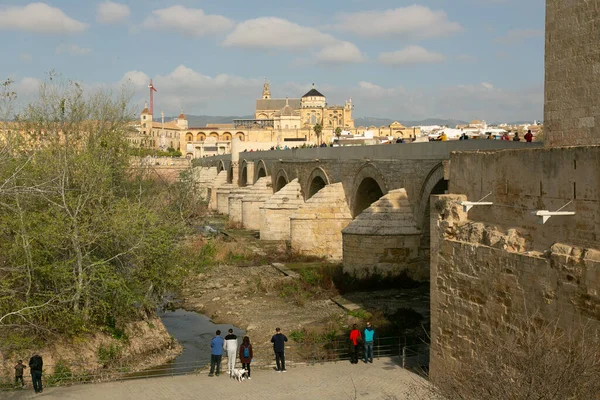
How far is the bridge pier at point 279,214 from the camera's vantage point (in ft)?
84.5

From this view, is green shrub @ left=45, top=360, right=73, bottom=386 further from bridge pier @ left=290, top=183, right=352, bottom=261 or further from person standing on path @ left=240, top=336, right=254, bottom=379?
bridge pier @ left=290, top=183, right=352, bottom=261

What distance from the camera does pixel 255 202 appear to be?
3141cm

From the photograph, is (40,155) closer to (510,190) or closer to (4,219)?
(4,219)

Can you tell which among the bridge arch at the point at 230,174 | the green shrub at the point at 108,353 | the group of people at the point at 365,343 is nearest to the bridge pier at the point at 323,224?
the green shrub at the point at 108,353

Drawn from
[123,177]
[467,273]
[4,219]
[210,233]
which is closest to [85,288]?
→ [4,219]

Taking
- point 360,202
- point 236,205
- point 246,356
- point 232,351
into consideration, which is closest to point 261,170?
point 236,205

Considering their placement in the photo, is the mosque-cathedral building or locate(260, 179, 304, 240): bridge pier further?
the mosque-cathedral building

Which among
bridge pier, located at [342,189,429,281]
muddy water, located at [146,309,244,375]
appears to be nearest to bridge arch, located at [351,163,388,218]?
bridge pier, located at [342,189,429,281]

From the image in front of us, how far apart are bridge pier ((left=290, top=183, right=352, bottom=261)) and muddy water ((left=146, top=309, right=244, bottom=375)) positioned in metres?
6.12

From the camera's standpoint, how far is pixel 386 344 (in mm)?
11461

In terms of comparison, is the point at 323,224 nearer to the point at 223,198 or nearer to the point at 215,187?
the point at 223,198

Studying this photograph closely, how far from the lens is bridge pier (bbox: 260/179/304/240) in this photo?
25766 mm

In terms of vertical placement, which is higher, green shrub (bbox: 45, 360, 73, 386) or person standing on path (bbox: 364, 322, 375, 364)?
person standing on path (bbox: 364, 322, 375, 364)

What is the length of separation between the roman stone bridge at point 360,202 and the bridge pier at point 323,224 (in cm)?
3
